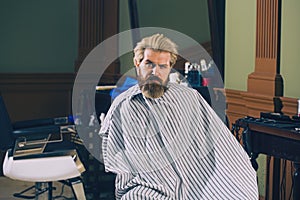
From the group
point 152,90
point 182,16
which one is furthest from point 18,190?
point 152,90

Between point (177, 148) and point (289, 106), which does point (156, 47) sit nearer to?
point (177, 148)

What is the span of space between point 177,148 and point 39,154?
4.71ft

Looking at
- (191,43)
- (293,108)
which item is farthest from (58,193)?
(293,108)

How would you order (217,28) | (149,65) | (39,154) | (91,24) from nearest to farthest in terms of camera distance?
(149,65) → (39,154) → (217,28) → (91,24)

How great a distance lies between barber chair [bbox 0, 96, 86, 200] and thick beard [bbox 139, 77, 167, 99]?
4.34 ft

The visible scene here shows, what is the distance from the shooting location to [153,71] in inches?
81.9

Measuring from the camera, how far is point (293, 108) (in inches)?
133

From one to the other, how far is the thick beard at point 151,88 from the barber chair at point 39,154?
132cm

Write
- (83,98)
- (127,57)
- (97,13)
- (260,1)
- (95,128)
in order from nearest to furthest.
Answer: (260,1)
(95,128)
(83,98)
(127,57)
(97,13)

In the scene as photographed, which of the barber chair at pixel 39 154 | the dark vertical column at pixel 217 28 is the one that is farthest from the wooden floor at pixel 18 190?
the dark vertical column at pixel 217 28

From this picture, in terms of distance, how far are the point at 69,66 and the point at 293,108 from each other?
2669 mm

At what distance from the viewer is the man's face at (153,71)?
81.5 inches

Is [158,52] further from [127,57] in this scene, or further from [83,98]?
[127,57]

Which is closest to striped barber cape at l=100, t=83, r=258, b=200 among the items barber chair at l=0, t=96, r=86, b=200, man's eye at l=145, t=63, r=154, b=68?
man's eye at l=145, t=63, r=154, b=68
